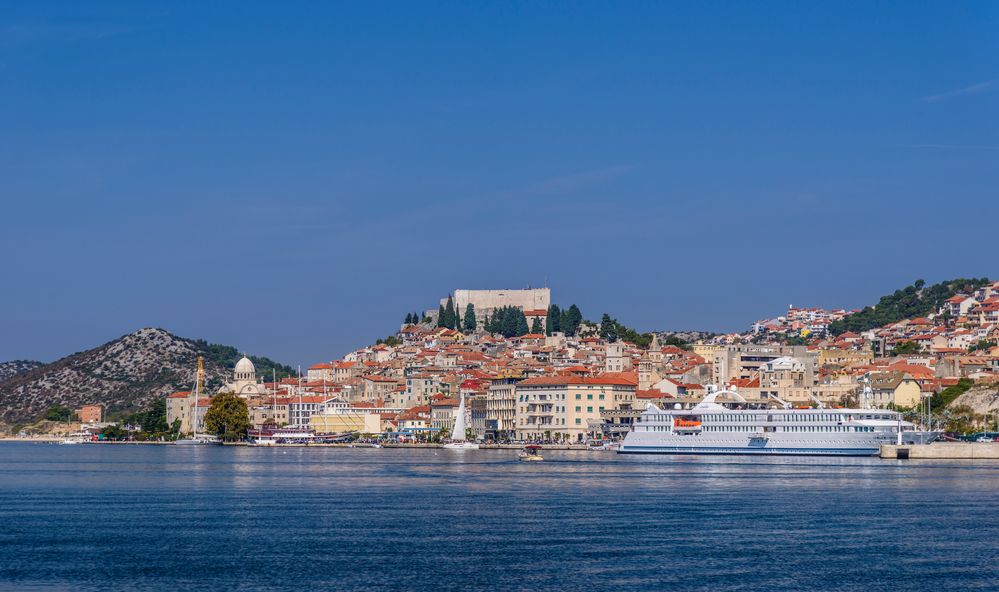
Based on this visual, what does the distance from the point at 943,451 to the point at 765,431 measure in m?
11.1

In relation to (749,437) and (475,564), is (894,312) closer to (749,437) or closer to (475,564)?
(749,437)

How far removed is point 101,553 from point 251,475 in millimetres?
33609

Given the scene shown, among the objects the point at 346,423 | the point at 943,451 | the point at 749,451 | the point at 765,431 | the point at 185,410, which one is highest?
the point at 185,410

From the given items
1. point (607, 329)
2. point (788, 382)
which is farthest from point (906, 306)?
point (788, 382)

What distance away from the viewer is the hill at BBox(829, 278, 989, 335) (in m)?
190

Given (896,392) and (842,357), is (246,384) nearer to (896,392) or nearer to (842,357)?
(842,357)

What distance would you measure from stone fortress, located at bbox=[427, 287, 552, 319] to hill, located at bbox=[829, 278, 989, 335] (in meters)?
38.9

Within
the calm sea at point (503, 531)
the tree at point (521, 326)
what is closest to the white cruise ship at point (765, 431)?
the calm sea at point (503, 531)

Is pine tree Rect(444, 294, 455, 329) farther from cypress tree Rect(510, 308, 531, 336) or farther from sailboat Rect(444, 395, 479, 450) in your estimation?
sailboat Rect(444, 395, 479, 450)

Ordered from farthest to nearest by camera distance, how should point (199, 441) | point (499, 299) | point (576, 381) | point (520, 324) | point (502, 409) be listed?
point (499, 299)
point (520, 324)
point (199, 441)
point (502, 409)
point (576, 381)

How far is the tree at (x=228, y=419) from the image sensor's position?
450 ft

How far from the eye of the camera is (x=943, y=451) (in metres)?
88.5

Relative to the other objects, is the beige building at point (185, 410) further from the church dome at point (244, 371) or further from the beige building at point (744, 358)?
the beige building at point (744, 358)

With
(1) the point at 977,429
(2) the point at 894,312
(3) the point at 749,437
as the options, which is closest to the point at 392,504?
(3) the point at 749,437
